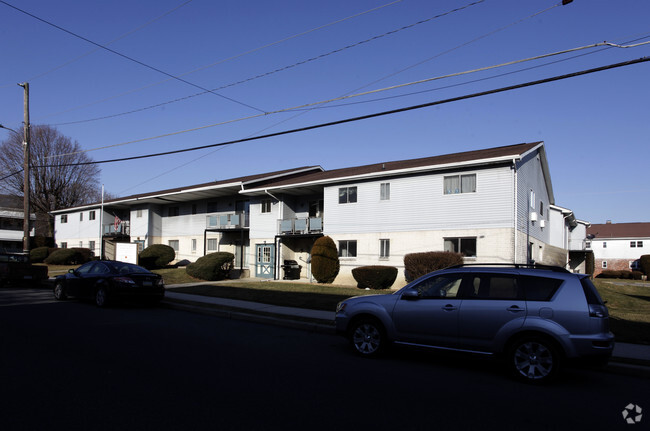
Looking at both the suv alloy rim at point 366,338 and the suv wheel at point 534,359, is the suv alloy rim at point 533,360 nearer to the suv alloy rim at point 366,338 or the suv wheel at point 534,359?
the suv wheel at point 534,359

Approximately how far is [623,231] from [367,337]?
2653 inches

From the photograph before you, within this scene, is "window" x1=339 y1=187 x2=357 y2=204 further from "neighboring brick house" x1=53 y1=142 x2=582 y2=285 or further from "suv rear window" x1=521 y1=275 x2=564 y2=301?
"suv rear window" x1=521 y1=275 x2=564 y2=301

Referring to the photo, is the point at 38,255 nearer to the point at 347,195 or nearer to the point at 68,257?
the point at 68,257

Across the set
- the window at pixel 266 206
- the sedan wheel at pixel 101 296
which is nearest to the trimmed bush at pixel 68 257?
the window at pixel 266 206

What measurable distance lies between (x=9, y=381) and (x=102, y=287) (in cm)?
886

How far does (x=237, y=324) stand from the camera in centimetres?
1181

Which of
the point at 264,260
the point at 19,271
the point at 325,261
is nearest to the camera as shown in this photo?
the point at 19,271

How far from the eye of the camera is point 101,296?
1440 cm

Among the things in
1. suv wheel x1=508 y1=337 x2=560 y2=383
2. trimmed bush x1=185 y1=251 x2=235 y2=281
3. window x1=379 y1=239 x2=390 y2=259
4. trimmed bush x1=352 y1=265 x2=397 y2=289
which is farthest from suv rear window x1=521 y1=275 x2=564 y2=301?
trimmed bush x1=185 y1=251 x2=235 y2=281

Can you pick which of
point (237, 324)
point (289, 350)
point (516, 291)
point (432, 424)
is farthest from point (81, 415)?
point (237, 324)

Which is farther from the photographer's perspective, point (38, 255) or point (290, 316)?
point (38, 255)

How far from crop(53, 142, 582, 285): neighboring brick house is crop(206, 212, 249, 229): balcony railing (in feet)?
Answer: 0.23

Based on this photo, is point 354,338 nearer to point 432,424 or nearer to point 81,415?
point 432,424

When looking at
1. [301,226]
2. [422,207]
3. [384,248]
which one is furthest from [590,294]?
[301,226]
